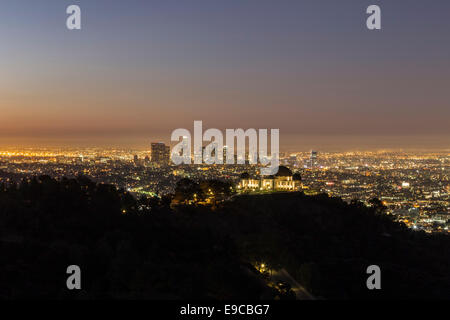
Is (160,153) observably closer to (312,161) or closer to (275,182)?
(312,161)

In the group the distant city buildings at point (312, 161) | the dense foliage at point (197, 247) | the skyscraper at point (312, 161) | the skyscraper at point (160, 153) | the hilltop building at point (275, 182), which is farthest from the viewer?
the skyscraper at point (312, 161)

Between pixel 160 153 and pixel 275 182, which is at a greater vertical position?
pixel 160 153

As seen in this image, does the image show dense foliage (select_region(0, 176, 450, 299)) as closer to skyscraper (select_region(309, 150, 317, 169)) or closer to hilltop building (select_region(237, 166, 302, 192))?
hilltop building (select_region(237, 166, 302, 192))

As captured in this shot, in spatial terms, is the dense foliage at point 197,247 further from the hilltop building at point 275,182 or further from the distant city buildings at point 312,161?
the distant city buildings at point 312,161

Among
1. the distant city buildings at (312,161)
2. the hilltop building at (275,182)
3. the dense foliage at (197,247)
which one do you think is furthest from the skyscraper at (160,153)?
the dense foliage at (197,247)

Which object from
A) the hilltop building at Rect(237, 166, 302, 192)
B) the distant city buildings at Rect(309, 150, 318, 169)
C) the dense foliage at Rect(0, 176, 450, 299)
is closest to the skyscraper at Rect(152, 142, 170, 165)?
the distant city buildings at Rect(309, 150, 318, 169)

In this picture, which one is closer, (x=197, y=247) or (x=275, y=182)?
(x=197, y=247)

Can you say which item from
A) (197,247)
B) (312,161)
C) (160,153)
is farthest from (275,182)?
(312,161)

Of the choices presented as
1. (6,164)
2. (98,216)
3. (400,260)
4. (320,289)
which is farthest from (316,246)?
(6,164)

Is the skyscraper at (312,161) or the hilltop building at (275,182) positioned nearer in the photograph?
the hilltop building at (275,182)
